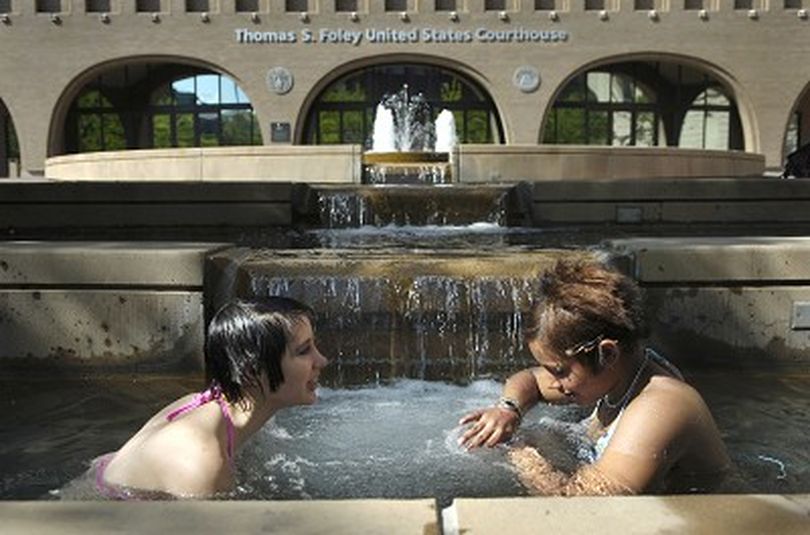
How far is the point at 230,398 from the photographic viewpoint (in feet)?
8.67

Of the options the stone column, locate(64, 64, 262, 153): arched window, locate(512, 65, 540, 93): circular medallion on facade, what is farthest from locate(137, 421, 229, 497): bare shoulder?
the stone column

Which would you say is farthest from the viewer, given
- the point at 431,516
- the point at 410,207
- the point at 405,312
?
the point at 410,207

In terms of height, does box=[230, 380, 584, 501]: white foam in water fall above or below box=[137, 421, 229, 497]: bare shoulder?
below

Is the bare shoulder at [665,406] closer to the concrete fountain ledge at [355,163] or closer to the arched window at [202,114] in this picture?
the concrete fountain ledge at [355,163]

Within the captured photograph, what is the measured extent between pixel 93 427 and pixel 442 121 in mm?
31943

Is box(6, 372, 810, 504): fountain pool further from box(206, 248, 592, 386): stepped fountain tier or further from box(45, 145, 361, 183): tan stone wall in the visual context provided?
box(45, 145, 361, 183): tan stone wall

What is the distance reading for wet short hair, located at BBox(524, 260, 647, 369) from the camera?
8.27 ft

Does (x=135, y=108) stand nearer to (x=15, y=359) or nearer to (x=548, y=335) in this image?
(x=15, y=359)

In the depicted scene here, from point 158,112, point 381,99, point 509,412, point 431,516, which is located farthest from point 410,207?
point 158,112

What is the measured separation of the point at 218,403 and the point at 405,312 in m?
2.79

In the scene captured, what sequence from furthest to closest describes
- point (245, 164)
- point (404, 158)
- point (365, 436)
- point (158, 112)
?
point (158, 112), point (404, 158), point (245, 164), point (365, 436)

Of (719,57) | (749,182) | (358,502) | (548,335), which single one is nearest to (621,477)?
(548,335)

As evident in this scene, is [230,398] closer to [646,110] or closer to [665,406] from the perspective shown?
[665,406]

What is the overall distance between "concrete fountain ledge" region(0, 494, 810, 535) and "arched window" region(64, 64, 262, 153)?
1468 inches
